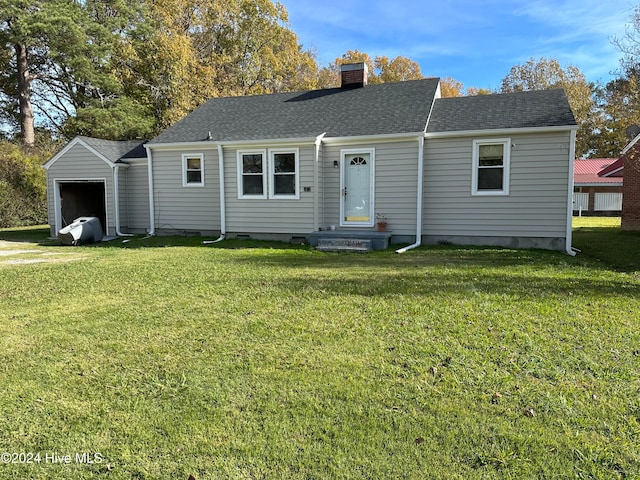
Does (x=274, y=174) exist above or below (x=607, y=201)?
above

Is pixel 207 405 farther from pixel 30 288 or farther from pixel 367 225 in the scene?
pixel 367 225

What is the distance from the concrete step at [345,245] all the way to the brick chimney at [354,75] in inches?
255

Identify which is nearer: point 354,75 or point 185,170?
point 185,170

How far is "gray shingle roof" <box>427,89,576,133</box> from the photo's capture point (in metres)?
10.1

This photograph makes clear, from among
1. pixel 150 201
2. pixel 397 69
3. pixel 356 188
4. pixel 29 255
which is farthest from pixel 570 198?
pixel 397 69

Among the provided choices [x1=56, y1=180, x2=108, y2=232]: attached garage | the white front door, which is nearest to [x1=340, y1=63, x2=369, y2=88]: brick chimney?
the white front door

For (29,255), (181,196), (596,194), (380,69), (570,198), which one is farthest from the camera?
(380,69)

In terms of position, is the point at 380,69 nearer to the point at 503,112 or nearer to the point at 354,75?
the point at 354,75

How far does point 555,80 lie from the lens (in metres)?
34.8

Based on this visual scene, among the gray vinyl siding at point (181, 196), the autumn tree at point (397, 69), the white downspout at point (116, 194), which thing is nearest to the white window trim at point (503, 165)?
the gray vinyl siding at point (181, 196)

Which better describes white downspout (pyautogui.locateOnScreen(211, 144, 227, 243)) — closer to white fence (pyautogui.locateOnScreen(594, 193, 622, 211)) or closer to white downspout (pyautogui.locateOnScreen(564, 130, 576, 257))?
white downspout (pyautogui.locateOnScreen(564, 130, 576, 257))

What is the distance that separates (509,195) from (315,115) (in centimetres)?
585

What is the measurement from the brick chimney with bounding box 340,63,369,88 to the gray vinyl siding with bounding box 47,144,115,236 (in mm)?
8113

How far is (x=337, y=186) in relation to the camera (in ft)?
37.7
